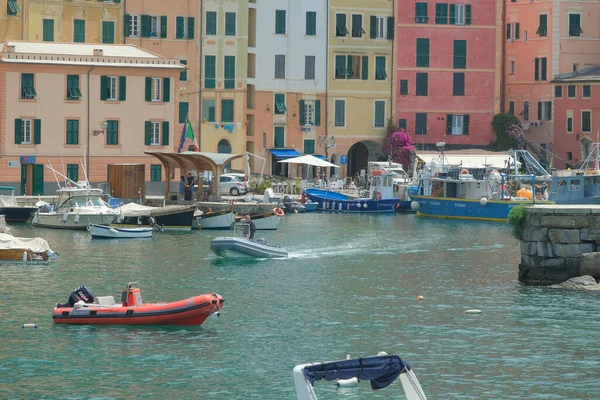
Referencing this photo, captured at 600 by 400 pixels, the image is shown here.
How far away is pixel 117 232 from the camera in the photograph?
65500 mm

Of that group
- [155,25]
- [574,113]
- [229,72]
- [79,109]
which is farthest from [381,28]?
[79,109]

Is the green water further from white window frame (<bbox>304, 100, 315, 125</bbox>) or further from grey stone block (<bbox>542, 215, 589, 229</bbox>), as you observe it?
white window frame (<bbox>304, 100, 315, 125</bbox>)

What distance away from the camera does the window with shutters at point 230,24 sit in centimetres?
9544

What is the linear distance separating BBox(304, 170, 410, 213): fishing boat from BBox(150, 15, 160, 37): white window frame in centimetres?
1424

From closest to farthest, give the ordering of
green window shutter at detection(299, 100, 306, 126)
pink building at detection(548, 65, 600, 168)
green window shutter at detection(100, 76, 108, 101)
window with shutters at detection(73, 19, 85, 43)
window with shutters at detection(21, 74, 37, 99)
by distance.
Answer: window with shutters at detection(21, 74, 37, 99), green window shutter at detection(100, 76, 108, 101), window with shutters at detection(73, 19, 85, 43), green window shutter at detection(299, 100, 306, 126), pink building at detection(548, 65, 600, 168)

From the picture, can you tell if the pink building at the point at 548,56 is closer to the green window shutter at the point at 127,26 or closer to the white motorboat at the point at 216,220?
the green window shutter at the point at 127,26

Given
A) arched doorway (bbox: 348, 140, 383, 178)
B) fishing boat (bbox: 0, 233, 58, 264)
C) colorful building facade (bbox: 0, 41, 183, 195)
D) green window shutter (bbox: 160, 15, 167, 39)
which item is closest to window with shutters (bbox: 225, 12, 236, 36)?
green window shutter (bbox: 160, 15, 167, 39)

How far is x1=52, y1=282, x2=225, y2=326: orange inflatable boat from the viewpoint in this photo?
37531 mm

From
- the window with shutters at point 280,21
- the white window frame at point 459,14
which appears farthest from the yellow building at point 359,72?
the white window frame at point 459,14

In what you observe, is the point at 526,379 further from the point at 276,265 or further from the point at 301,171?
the point at 301,171

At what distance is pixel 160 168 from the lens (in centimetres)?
8525

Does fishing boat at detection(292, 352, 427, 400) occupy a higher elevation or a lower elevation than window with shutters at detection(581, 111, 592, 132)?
lower

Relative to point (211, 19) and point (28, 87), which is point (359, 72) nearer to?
point (211, 19)

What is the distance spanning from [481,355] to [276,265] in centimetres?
1947
